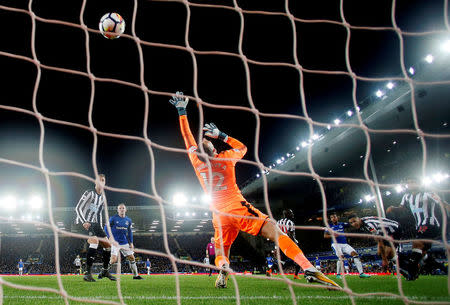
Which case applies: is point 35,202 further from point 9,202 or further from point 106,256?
point 106,256

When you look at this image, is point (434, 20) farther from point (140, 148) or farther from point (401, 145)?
point (140, 148)

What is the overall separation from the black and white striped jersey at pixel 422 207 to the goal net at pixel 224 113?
0.89ft

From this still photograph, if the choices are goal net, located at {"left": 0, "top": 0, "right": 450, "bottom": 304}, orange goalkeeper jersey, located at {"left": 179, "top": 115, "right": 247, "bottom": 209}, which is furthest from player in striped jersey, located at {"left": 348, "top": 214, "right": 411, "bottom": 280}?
orange goalkeeper jersey, located at {"left": 179, "top": 115, "right": 247, "bottom": 209}

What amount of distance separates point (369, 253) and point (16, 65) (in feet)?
63.4

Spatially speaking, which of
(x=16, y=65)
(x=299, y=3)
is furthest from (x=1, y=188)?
(x=299, y=3)

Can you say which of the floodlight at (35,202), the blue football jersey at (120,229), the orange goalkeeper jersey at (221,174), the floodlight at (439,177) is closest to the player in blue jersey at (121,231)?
the blue football jersey at (120,229)

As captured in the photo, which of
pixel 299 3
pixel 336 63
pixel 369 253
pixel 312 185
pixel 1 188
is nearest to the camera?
pixel 299 3

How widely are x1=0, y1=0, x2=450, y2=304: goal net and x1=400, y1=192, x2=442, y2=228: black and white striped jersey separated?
10.7 inches

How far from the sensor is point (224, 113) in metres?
10.8

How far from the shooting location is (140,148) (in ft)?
73.2

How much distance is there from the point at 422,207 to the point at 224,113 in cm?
641

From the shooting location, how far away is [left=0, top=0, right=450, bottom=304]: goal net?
3.18 meters

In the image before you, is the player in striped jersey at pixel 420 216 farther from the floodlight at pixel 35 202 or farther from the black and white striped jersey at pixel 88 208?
the floodlight at pixel 35 202

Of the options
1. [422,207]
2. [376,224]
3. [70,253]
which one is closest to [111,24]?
[376,224]
